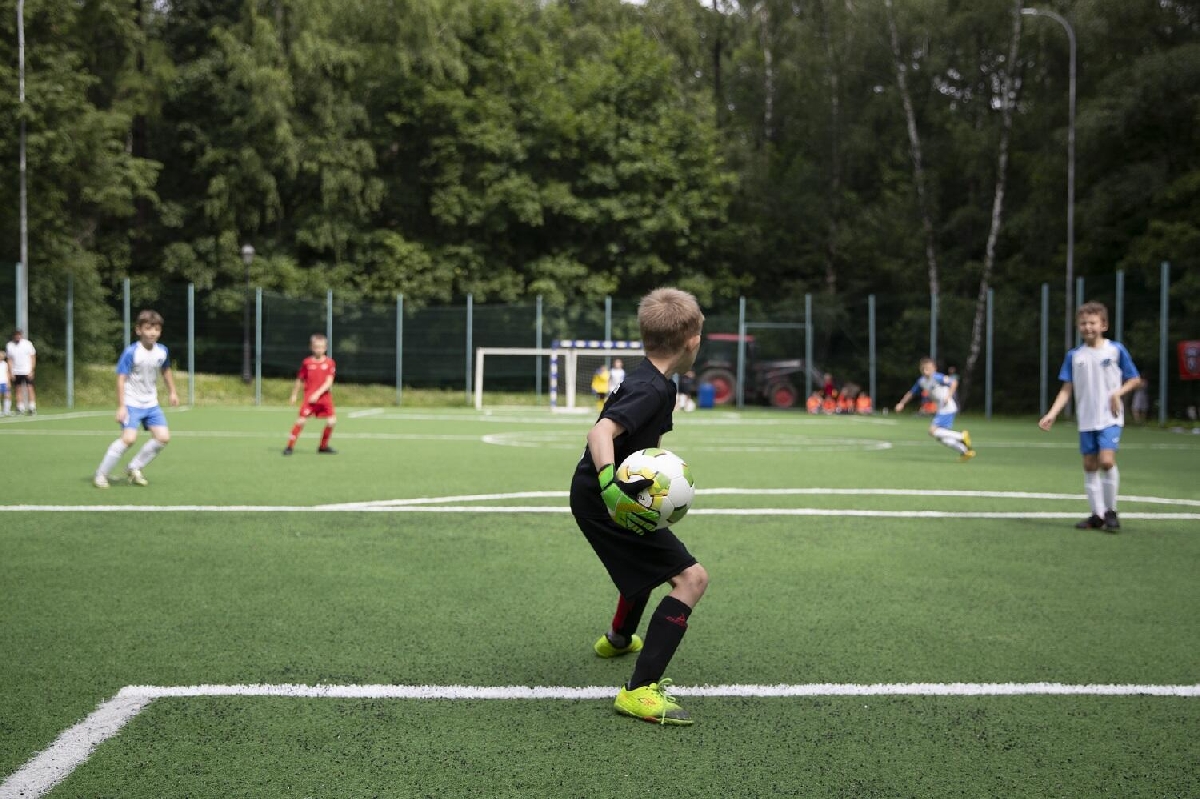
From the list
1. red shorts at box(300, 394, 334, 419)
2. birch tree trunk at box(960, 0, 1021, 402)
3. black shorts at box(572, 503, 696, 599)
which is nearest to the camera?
black shorts at box(572, 503, 696, 599)

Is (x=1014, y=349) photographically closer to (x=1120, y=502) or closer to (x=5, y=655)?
(x=1120, y=502)

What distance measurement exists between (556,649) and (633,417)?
1437 mm

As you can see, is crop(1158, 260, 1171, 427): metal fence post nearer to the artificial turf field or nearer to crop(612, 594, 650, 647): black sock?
the artificial turf field

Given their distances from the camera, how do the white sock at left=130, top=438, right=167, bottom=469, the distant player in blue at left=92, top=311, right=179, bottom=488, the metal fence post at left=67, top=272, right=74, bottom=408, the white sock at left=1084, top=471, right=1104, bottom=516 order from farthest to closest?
the metal fence post at left=67, top=272, right=74, bottom=408
the white sock at left=130, top=438, right=167, bottom=469
the distant player in blue at left=92, top=311, right=179, bottom=488
the white sock at left=1084, top=471, right=1104, bottom=516

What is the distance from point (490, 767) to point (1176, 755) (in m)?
2.16

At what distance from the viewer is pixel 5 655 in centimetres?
464

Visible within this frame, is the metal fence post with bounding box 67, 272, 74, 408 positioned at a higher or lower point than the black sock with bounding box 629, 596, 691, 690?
higher

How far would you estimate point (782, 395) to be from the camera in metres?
36.3

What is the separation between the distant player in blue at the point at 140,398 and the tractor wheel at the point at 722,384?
87.3 ft

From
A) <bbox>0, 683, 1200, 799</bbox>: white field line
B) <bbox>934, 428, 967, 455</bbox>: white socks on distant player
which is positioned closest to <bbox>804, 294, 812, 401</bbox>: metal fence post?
<bbox>934, 428, 967, 455</bbox>: white socks on distant player

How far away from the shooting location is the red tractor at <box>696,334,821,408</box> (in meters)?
36.4

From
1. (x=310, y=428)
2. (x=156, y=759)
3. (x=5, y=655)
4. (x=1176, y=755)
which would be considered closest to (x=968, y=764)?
(x=1176, y=755)

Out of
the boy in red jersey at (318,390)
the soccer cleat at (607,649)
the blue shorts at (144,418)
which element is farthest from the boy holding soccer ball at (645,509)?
the boy in red jersey at (318,390)

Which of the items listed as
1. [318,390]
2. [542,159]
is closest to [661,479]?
[318,390]
